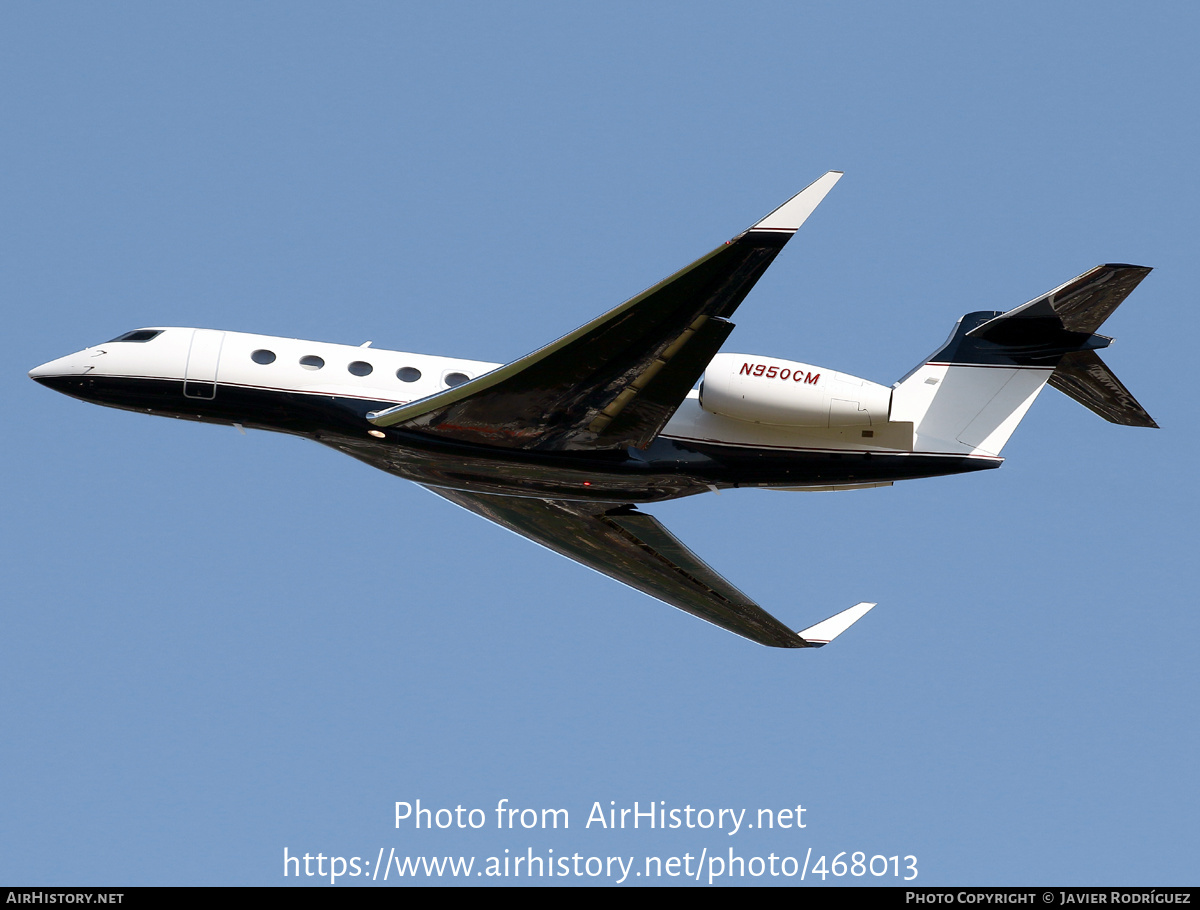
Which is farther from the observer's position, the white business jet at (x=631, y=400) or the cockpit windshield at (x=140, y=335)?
the cockpit windshield at (x=140, y=335)

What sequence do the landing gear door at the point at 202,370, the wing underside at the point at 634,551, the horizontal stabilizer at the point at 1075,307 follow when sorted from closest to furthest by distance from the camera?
the horizontal stabilizer at the point at 1075,307 < the landing gear door at the point at 202,370 < the wing underside at the point at 634,551

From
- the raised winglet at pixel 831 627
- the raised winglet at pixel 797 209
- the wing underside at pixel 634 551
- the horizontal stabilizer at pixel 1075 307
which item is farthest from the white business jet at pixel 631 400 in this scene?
the raised winglet at pixel 831 627

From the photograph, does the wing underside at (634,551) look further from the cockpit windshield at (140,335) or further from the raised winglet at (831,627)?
the cockpit windshield at (140,335)

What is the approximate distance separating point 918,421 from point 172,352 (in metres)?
11.4

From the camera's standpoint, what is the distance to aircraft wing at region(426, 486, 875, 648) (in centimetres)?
2280

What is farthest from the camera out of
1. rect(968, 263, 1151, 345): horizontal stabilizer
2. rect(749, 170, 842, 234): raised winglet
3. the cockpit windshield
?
the cockpit windshield

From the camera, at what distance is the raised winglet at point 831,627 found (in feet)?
79.8

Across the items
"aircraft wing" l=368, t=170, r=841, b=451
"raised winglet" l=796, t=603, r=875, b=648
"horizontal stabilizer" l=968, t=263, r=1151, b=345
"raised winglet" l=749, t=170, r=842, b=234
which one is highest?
"horizontal stabilizer" l=968, t=263, r=1151, b=345

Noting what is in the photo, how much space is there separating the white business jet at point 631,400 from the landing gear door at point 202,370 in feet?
0.08

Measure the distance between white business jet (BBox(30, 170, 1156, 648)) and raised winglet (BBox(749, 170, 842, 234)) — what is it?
1952 mm

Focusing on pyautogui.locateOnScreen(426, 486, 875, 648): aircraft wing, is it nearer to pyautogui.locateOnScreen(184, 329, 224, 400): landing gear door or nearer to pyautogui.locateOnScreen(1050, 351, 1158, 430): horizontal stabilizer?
pyautogui.locateOnScreen(184, 329, 224, 400): landing gear door

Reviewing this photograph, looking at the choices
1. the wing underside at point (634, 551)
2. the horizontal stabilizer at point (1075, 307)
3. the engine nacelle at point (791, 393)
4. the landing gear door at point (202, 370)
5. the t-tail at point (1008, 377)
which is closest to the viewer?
the horizontal stabilizer at point (1075, 307)

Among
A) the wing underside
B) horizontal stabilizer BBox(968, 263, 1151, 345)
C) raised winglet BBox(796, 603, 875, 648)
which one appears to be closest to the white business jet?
horizontal stabilizer BBox(968, 263, 1151, 345)
